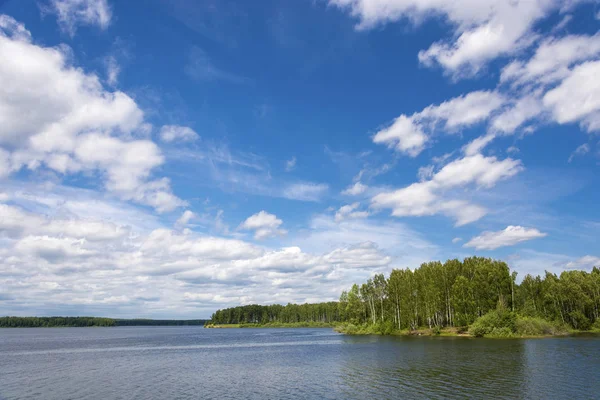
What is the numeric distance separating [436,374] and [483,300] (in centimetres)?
7063

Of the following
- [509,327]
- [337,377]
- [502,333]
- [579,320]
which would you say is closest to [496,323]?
[502,333]

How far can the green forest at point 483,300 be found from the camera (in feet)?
327

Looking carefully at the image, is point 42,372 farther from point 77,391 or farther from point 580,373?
point 580,373

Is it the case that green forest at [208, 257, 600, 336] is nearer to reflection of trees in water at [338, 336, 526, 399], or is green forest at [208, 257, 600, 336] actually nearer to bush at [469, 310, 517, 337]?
bush at [469, 310, 517, 337]

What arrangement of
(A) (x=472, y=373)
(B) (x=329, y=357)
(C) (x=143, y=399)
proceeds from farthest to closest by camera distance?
(B) (x=329, y=357), (A) (x=472, y=373), (C) (x=143, y=399)

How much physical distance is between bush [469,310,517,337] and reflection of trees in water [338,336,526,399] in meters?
30.7

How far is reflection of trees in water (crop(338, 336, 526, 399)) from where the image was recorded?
3666 centimetres

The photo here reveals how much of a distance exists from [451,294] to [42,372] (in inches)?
3896

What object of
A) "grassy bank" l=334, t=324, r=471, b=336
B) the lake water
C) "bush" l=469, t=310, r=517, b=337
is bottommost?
the lake water

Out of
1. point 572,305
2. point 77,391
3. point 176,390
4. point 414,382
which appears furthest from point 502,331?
point 77,391

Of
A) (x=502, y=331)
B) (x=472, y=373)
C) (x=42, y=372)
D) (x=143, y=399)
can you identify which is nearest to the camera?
(x=143, y=399)

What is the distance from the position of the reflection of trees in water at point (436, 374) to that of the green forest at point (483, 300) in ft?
127

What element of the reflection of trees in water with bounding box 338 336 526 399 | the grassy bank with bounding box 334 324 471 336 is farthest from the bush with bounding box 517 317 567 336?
the reflection of trees in water with bounding box 338 336 526 399

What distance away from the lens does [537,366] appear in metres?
49.0
